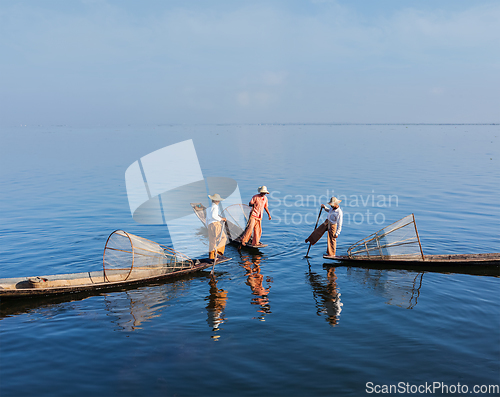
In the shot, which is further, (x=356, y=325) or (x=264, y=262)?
(x=264, y=262)

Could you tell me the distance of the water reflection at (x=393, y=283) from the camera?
10.4m

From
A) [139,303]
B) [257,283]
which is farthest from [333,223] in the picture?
[139,303]

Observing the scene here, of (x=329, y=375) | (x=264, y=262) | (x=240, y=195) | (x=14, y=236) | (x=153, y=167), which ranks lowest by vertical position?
(x=329, y=375)

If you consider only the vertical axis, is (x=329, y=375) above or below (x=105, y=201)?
below

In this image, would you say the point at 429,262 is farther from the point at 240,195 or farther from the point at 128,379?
the point at 240,195

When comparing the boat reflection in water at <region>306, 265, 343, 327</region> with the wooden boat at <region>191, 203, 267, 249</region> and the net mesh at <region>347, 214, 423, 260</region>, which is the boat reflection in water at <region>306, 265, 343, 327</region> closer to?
the net mesh at <region>347, 214, 423, 260</region>

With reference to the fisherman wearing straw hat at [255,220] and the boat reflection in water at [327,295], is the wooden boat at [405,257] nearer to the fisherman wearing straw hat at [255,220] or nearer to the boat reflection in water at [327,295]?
the boat reflection in water at [327,295]

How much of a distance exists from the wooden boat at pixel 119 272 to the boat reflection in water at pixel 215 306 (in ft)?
4.36

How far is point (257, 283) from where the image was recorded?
1151 cm

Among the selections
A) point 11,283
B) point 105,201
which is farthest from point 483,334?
point 105,201

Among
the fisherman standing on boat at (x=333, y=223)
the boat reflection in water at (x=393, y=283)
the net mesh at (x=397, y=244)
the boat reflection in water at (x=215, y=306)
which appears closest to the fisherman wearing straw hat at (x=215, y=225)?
the boat reflection in water at (x=215, y=306)

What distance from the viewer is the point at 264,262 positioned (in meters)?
13.4

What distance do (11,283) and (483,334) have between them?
1186 centimetres

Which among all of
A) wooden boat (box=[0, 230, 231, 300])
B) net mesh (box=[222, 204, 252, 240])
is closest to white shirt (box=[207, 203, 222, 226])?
wooden boat (box=[0, 230, 231, 300])
